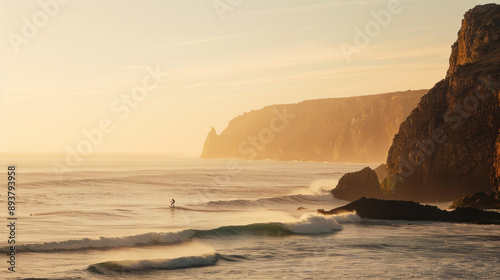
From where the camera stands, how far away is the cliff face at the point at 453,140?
49031 mm

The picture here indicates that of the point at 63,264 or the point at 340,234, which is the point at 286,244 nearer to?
the point at 340,234

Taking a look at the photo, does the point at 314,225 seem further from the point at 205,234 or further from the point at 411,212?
the point at 411,212

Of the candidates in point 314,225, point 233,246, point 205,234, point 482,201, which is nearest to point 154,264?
point 233,246

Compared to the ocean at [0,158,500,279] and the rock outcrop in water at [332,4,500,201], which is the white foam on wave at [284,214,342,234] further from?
the rock outcrop in water at [332,4,500,201]

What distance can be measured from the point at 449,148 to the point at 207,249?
108 ft

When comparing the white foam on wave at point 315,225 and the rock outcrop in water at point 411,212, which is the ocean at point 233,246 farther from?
the rock outcrop in water at point 411,212

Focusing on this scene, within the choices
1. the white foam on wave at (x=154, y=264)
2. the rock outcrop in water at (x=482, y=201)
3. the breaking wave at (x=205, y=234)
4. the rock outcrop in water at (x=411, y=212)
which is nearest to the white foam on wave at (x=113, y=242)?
the breaking wave at (x=205, y=234)

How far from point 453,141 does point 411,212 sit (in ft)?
50.9

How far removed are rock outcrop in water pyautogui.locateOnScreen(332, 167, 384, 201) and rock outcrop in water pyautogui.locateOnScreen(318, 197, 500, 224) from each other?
17486 mm

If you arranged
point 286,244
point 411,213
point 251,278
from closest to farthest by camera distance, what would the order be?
1. point 251,278
2. point 286,244
3. point 411,213

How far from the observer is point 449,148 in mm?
50781

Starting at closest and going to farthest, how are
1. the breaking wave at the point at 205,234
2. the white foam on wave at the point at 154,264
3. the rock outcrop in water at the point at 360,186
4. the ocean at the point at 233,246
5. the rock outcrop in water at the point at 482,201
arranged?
the ocean at the point at 233,246
the white foam on wave at the point at 154,264
the breaking wave at the point at 205,234
the rock outcrop in water at the point at 482,201
the rock outcrop in water at the point at 360,186

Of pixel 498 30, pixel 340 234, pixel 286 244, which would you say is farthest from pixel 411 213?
pixel 498 30

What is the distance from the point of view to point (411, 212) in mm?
38219
